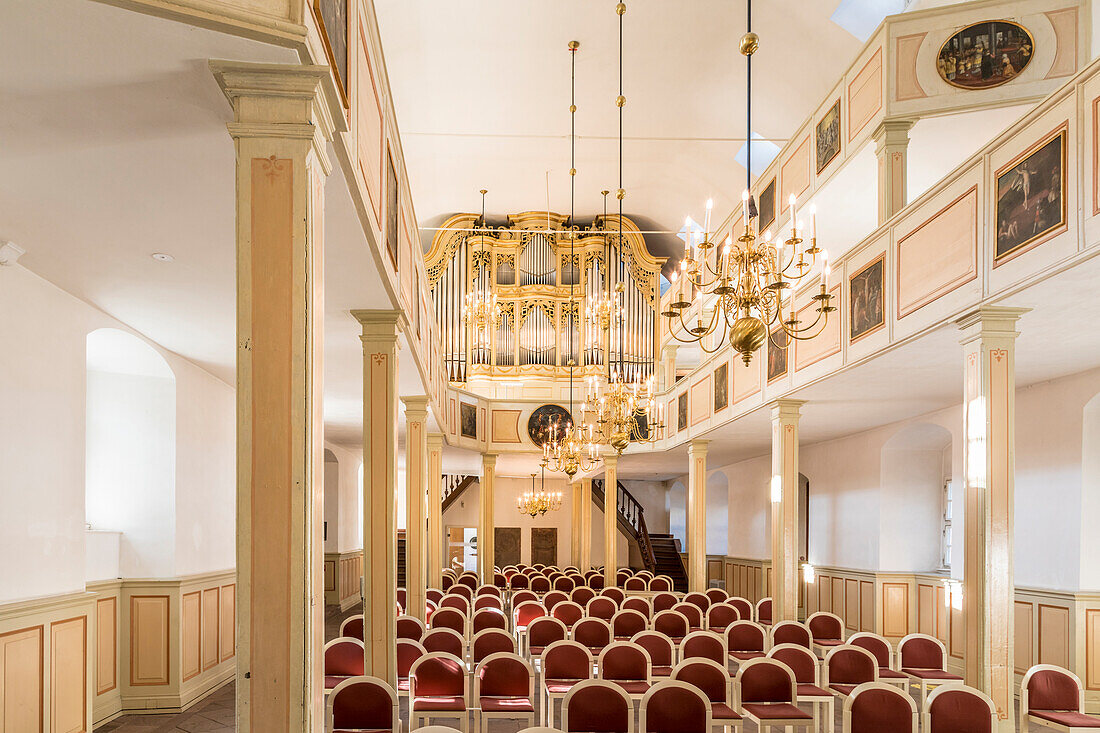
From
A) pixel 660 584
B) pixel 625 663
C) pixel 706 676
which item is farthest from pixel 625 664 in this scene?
pixel 660 584

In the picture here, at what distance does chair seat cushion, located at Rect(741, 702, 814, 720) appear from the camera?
24.7ft

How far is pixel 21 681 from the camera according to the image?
729cm

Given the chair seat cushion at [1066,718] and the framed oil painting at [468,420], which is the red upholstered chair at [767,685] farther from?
the framed oil painting at [468,420]

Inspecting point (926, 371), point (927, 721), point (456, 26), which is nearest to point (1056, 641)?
point (926, 371)

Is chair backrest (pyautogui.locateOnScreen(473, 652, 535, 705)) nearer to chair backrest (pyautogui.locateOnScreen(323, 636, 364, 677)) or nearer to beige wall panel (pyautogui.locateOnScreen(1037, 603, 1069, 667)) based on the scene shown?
chair backrest (pyautogui.locateOnScreen(323, 636, 364, 677))

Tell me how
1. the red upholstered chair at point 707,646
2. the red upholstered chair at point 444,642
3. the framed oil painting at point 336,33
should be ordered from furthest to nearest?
1. the red upholstered chair at point 707,646
2. the red upholstered chair at point 444,642
3. the framed oil painting at point 336,33

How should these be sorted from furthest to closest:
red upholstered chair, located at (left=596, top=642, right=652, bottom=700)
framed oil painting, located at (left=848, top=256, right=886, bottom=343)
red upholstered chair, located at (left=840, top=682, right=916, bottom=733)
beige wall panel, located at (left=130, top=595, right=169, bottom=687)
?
beige wall panel, located at (left=130, top=595, right=169, bottom=687), framed oil painting, located at (left=848, top=256, right=886, bottom=343), red upholstered chair, located at (left=596, top=642, right=652, bottom=700), red upholstered chair, located at (left=840, top=682, right=916, bottom=733)

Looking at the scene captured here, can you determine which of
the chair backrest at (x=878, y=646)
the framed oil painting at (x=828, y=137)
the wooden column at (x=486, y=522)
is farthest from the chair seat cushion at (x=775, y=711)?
the wooden column at (x=486, y=522)

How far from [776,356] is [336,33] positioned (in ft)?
32.6

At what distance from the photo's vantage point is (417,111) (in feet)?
58.9

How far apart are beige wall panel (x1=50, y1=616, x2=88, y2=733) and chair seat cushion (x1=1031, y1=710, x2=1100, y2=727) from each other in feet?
27.5

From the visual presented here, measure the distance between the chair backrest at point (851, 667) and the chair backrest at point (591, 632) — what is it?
9.88 ft

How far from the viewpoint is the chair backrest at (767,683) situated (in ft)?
26.1

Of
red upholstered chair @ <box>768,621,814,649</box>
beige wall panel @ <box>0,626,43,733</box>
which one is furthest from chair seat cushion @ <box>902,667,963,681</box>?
beige wall panel @ <box>0,626,43,733</box>
